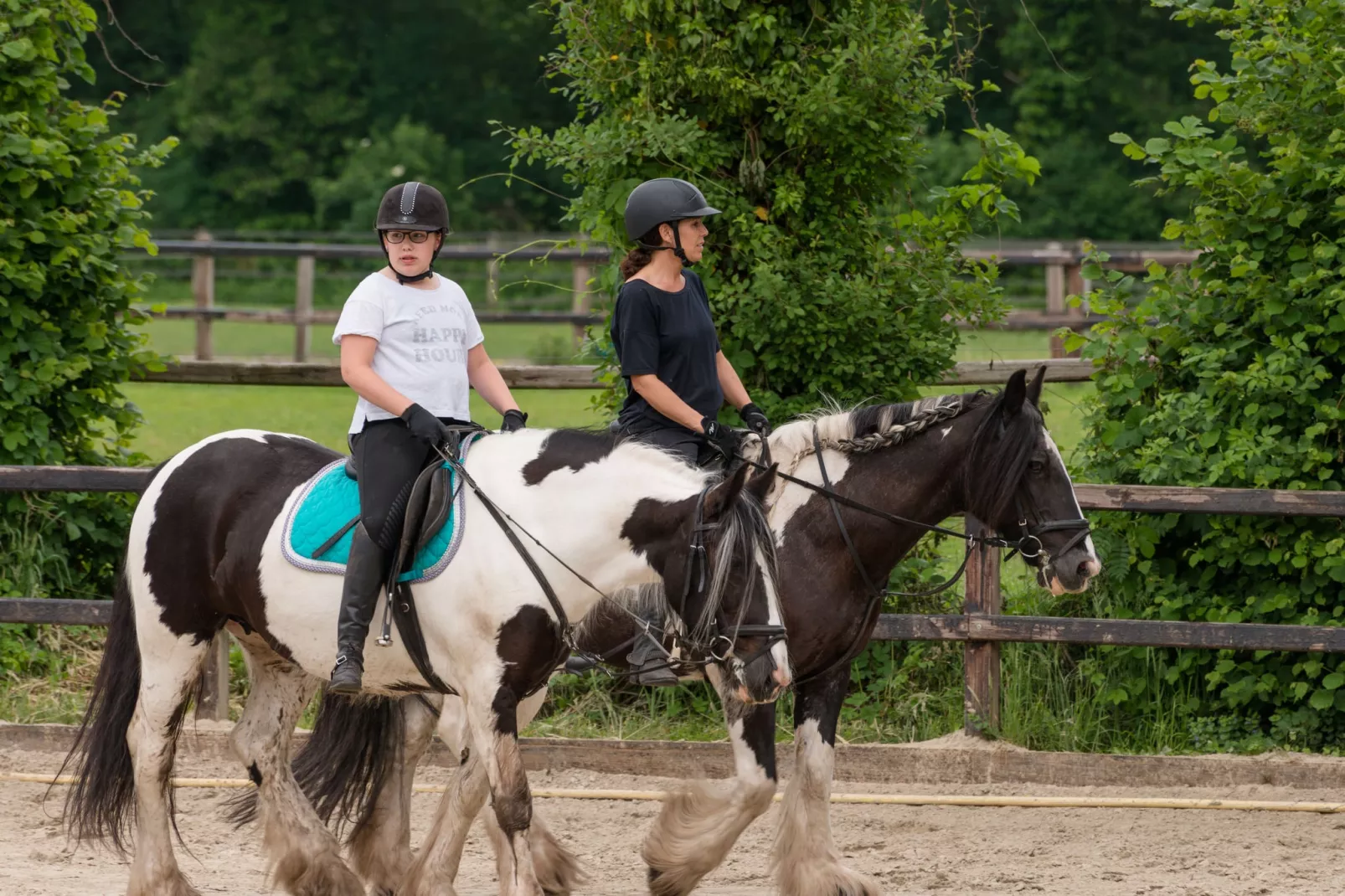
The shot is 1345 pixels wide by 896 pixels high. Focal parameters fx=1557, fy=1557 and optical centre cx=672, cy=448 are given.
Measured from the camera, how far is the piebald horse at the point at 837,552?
495 cm

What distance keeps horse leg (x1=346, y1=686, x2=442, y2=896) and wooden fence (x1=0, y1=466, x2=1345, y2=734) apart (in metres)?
1.70

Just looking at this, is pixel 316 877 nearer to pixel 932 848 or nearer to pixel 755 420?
pixel 755 420

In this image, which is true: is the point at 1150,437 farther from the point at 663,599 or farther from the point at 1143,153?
the point at 663,599

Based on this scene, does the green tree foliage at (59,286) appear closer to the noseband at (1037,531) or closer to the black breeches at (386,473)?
the black breeches at (386,473)

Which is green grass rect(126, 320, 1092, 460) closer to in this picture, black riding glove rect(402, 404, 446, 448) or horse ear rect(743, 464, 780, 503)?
horse ear rect(743, 464, 780, 503)

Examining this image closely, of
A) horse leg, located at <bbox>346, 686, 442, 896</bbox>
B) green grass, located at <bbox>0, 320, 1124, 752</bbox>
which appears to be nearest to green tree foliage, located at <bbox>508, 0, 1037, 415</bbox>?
green grass, located at <bbox>0, 320, 1124, 752</bbox>

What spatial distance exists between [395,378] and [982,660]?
313 centimetres

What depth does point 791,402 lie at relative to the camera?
22.4 feet

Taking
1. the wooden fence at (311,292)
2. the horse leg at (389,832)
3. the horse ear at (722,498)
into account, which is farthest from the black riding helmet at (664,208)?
the wooden fence at (311,292)

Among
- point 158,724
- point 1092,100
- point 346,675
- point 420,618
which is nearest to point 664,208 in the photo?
point 420,618

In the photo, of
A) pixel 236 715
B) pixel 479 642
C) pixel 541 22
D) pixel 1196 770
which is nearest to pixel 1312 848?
pixel 1196 770

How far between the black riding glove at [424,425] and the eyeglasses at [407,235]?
1.93 feet

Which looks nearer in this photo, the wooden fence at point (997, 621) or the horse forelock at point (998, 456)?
the horse forelock at point (998, 456)

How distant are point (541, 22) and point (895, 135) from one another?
1146 inches
